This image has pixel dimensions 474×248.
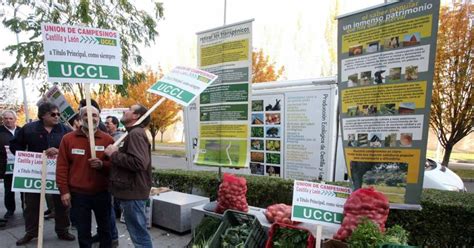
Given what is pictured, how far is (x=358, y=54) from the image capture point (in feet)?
10.1

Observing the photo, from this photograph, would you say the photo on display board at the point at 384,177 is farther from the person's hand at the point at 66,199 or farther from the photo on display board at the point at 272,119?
the photo on display board at the point at 272,119

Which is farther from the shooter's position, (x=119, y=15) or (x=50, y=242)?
(x=119, y=15)

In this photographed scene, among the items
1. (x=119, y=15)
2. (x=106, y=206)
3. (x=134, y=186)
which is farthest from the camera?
(x=119, y=15)

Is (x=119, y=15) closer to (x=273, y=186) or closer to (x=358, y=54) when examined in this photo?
(x=273, y=186)

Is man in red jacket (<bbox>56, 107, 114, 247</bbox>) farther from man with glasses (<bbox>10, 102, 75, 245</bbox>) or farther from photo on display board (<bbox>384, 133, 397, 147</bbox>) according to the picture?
photo on display board (<bbox>384, 133, 397, 147</bbox>)

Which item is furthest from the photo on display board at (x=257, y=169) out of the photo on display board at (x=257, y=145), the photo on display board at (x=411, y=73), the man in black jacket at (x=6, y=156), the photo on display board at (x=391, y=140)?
the man in black jacket at (x=6, y=156)

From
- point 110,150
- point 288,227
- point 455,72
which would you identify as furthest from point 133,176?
point 455,72

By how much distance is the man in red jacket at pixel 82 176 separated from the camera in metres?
3.51

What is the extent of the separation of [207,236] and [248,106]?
1.88 m

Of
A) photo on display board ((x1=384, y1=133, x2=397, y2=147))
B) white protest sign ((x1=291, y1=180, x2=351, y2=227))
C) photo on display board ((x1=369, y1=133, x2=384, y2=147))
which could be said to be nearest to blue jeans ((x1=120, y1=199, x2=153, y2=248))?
white protest sign ((x1=291, y1=180, x2=351, y2=227))

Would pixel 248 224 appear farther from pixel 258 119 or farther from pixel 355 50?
pixel 258 119

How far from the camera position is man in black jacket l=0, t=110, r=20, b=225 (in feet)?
18.4

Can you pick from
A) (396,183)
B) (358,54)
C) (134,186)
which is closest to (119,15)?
(134,186)

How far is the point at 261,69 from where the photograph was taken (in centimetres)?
1978
